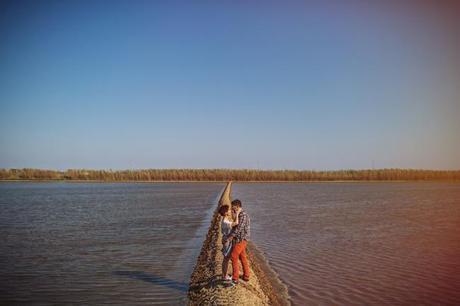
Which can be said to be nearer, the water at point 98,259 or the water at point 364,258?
the water at point 98,259

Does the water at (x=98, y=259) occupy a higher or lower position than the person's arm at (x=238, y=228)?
lower

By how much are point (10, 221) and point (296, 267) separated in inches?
579

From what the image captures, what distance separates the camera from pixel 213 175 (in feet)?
279

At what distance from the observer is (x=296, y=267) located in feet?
34.8

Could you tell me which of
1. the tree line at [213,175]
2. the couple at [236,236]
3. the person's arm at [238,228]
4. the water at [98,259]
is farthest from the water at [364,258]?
the tree line at [213,175]

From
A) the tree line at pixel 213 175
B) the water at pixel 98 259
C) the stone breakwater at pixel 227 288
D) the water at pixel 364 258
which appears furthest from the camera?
the tree line at pixel 213 175

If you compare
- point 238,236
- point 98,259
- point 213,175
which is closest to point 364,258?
point 238,236

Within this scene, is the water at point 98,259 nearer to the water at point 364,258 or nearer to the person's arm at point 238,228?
the person's arm at point 238,228

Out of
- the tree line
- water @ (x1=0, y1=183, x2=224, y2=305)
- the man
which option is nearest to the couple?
the man

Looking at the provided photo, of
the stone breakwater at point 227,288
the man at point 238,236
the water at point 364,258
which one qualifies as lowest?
the water at point 364,258

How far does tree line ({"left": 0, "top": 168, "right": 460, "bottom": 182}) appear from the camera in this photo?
81875 mm

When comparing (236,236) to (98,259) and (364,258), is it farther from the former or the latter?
(364,258)

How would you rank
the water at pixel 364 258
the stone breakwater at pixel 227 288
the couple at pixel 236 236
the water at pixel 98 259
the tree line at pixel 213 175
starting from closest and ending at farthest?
the stone breakwater at pixel 227 288, the couple at pixel 236 236, the water at pixel 98 259, the water at pixel 364 258, the tree line at pixel 213 175

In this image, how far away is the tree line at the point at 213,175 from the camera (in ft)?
269
